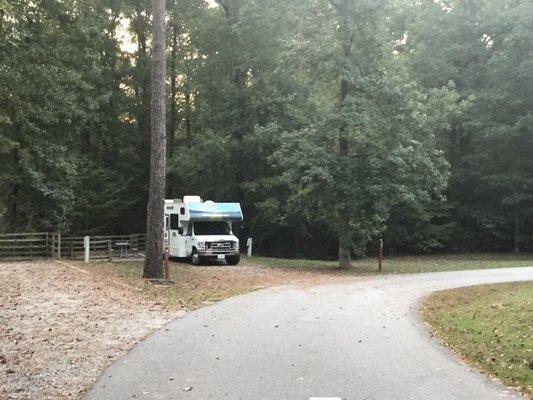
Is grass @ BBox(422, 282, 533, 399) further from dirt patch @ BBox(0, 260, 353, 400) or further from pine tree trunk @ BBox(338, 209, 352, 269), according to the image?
pine tree trunk @ BBox(338, 209, 352, 269)

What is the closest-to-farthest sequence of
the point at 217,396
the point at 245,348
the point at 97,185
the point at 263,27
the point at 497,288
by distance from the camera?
1. the point at 217,396
2. the point at 245,348
3. the point at 497,288
4. the point at 263,27
5. the point at 97,185

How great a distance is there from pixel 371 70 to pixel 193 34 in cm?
1964

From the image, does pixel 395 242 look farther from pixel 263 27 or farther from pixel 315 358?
pixel 315 358

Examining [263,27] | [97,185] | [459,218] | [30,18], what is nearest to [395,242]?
[459,218]

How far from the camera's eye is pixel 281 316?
10992 millimetres

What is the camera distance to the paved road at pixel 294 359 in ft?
20.0

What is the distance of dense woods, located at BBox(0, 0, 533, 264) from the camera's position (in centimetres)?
2212

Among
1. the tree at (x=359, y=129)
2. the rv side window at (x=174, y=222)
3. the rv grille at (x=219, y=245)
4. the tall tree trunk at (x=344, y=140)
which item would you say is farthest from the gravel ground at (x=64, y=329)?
the tall tree trunk at (x=344, y=140)

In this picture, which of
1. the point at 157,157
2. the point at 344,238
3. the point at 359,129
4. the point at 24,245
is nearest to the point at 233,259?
the point at 344,238

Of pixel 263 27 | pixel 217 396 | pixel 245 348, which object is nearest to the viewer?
pixel 217 396

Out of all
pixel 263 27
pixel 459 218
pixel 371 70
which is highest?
pixel 263 27

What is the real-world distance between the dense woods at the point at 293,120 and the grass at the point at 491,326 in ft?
23.9

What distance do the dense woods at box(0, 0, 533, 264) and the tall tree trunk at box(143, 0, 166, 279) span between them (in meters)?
3.21

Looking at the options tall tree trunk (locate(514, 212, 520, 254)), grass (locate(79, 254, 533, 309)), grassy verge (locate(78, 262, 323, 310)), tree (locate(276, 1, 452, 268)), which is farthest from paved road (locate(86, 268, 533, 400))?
tall tree trunk (locate(514, 212, 520, 254))
